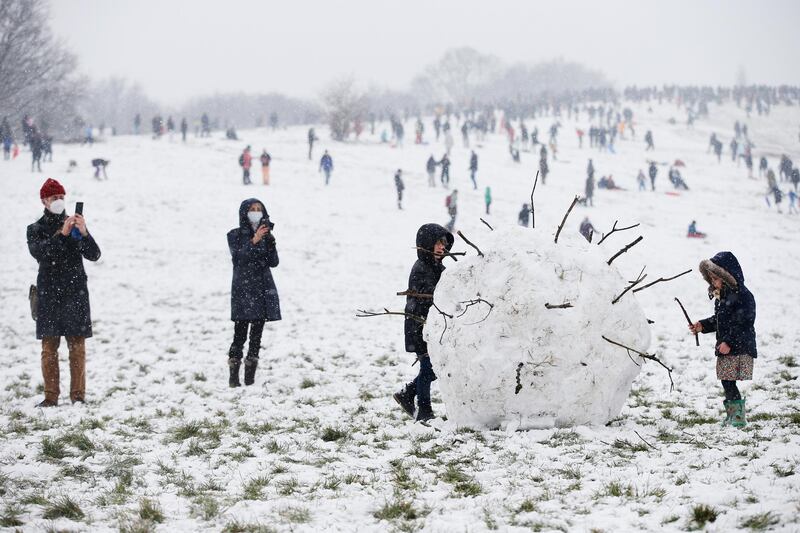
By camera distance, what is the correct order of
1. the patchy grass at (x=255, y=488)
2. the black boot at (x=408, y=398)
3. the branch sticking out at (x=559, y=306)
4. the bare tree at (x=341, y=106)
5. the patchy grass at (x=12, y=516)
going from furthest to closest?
the bare tree at (x=341, y=106) < the black boot at (x=408, y=398) < the branch sticking out at (x=559, y=306) < the patchy grass at (x=255, y=488) < the patchy grass at (x=12, y=516)

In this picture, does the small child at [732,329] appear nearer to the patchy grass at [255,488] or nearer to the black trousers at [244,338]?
the patchy grass at [255,488]

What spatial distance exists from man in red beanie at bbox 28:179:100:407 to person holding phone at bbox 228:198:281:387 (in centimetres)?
148

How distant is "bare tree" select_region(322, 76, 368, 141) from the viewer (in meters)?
41.6

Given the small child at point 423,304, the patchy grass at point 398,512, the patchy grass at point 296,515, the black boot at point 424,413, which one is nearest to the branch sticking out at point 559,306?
the small child at point 423,304

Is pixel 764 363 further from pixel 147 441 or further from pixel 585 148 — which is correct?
pixel 585 148

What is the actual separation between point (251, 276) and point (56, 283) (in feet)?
6.34

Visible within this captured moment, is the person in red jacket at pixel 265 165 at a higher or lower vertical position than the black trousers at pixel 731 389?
higher

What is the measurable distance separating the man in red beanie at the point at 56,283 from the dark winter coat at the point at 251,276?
146 centimetres

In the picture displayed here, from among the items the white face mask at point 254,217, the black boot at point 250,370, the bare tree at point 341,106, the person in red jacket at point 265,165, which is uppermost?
the bare tree at point 341,106

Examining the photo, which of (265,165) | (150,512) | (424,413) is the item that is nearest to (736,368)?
(424,413)

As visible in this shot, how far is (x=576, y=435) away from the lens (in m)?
→ 4.42

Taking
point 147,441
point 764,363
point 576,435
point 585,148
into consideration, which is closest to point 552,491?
point 576,435

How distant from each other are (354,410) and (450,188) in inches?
940

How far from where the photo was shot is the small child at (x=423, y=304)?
530cm
